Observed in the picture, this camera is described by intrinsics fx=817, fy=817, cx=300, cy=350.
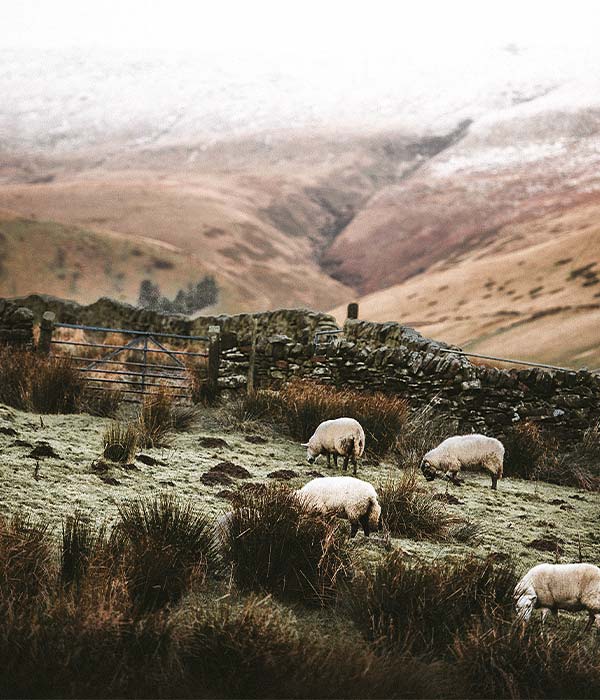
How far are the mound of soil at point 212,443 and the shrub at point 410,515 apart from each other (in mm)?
2580

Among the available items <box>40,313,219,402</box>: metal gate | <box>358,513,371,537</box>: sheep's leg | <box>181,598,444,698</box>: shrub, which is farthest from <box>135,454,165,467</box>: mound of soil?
<box>181,598,444,698</box>: shrub

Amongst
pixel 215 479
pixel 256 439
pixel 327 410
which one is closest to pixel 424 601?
pixel 215 479

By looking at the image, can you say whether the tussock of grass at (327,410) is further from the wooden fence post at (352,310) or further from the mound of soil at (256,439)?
the wooden fence post at (352,310)

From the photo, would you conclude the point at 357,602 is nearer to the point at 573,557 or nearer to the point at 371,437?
the point at 573,557

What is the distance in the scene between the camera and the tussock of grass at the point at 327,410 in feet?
30.5

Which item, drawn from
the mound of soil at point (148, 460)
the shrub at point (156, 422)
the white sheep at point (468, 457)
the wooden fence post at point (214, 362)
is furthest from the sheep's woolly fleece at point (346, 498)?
the wooden fence post at point (214, 362)

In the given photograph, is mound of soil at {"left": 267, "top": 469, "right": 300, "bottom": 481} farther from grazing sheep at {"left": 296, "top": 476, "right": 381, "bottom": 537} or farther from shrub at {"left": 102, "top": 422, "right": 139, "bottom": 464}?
grazing sheep at {"left": 296, "top": 476, "right": 381, "bottom": 537}

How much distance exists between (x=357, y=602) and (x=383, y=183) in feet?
116

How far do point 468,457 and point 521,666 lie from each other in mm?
4382

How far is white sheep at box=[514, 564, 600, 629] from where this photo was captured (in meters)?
4.46

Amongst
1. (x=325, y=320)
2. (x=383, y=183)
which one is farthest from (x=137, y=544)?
(x=383, y=183)

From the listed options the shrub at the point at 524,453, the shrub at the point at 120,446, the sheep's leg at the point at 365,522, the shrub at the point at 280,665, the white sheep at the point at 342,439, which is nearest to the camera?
the shrub at the point at 280,665

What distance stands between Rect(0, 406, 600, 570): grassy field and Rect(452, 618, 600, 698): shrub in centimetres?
147

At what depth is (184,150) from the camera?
37875 mm
